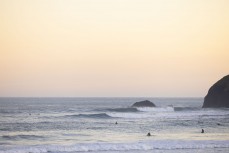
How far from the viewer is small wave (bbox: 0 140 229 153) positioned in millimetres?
29309

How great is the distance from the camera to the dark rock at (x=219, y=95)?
88375mm

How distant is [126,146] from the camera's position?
1201 inches

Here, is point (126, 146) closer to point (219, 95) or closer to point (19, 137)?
point (19, 137)

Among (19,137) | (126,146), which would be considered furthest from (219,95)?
(126,146)

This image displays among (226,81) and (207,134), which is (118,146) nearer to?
(207,134)

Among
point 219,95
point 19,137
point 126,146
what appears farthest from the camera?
point 219,95

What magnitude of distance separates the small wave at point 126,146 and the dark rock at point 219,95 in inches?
2271

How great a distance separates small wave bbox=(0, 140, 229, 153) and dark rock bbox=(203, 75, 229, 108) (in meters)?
57.7

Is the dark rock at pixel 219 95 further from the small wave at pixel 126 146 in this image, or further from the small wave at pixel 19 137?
the small wave at pixel 19 137

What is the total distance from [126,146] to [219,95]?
208 feet

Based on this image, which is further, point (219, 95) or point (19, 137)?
point (219, 95)

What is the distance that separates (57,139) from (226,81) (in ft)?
208

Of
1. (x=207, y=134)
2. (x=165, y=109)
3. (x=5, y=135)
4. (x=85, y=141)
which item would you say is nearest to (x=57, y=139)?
(x=85, y=141)

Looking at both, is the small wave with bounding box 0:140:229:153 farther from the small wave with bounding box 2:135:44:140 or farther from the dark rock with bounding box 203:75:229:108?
the dark rock with bounding box 203:75:229:108
